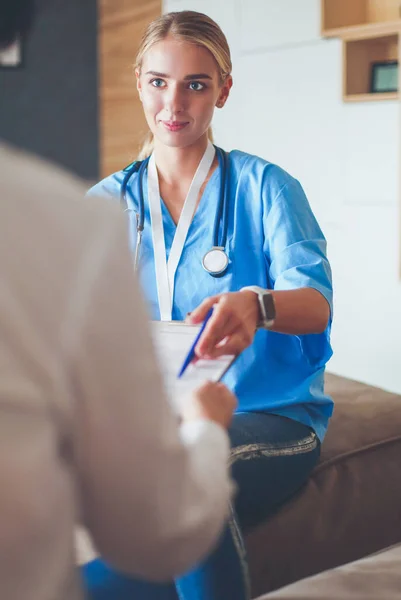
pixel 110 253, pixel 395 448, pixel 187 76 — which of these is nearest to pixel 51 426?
pixel 110 253

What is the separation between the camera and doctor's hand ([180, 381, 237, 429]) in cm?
87

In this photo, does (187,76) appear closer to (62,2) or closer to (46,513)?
(46,513)

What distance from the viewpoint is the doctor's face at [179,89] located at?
1789 mm

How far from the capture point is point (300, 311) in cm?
154

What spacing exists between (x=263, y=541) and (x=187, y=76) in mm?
955

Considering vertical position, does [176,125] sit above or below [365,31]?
below

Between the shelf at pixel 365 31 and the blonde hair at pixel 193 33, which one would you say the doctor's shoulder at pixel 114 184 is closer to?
the blonde hair at pixel 193 33

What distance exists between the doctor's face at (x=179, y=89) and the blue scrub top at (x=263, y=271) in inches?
5.2

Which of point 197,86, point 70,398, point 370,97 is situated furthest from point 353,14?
point 70,398

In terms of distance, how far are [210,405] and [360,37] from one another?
269cm

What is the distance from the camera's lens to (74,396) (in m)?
0.64

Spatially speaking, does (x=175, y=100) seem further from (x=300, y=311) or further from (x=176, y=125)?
(x=300, y=311)

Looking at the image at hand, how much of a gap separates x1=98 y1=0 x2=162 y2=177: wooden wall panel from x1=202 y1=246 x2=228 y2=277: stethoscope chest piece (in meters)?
3.09

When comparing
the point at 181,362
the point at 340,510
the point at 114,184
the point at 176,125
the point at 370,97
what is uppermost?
the point at 370,97
